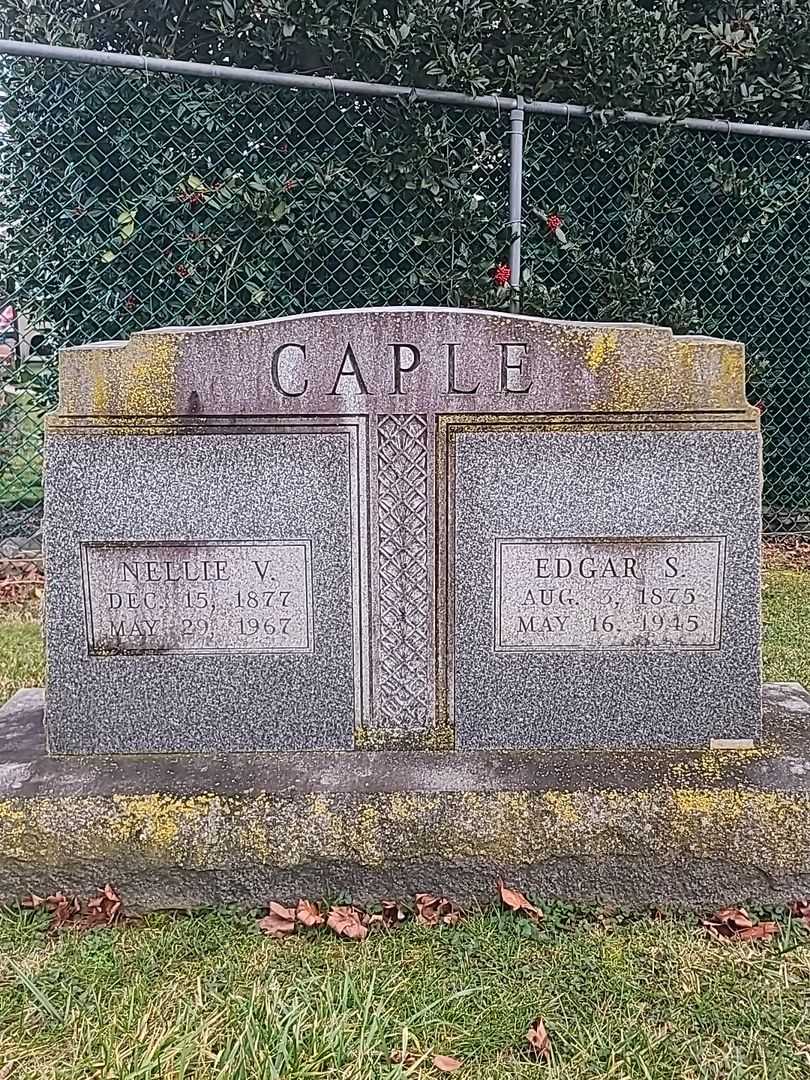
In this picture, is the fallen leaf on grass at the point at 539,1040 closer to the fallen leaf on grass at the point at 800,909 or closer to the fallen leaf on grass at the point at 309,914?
the fallen leaf on grass at the point at 309,914

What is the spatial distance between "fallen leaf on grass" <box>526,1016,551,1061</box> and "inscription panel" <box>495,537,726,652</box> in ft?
3.40

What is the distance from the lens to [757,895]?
8.09 feet

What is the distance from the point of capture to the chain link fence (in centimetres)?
454

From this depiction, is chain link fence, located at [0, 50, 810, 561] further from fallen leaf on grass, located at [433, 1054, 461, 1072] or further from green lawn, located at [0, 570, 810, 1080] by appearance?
fallen leaf on grass, located at [433, 1054, 461, 1072]

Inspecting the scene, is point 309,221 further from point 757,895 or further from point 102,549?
point 757,895

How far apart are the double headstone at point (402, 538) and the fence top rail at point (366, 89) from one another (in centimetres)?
213

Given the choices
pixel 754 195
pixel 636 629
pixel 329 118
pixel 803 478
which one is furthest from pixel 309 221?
pixel 803 478

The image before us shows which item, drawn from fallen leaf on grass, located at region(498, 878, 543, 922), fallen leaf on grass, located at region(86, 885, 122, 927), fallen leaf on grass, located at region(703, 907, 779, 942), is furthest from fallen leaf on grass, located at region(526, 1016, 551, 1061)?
fallen leaf on grass, located at region(86, 885, 122, 927)

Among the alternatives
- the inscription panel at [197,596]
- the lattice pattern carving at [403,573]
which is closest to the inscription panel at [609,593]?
the lattice pattern carving at [403,573]

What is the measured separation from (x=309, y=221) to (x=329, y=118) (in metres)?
0.51

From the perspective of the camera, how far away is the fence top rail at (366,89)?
13.0 ft

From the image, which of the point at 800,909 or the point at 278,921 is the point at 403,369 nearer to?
the point at 278,921

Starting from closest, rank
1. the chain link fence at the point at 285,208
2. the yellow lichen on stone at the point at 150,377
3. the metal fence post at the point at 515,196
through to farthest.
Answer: the yellow lichen on stone at the point at 150,377 < the metal fence post at the point at 515,196 < the chain link fence at the point at 285,208

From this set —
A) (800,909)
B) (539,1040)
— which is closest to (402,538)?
(539,1040)
